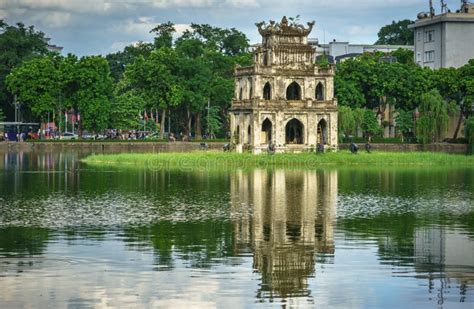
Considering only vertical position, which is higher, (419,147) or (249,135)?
(249,135)

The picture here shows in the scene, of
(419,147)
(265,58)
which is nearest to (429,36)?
(419,147)

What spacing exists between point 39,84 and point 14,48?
95.2ft

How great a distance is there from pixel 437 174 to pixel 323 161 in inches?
698

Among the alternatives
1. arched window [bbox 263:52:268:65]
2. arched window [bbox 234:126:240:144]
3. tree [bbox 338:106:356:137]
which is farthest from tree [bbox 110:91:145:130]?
arched window [bbox 263:52:268:65]

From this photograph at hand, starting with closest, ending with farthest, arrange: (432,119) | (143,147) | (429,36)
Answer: (432,119), (143,147), (429,36)

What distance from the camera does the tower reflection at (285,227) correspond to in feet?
101

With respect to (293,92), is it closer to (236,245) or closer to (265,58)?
(265,58)

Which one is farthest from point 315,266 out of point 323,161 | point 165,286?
point 323,161

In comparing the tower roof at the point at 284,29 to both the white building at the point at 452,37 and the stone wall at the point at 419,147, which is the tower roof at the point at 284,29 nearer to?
the stone wall at the point at 419,147

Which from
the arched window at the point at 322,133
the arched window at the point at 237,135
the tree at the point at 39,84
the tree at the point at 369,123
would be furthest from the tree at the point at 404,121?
the tree at the point at 39,84

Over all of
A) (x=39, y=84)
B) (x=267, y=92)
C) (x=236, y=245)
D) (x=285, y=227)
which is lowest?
(x=236, y=245)

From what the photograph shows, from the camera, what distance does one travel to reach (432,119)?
120 meters

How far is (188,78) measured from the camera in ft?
481

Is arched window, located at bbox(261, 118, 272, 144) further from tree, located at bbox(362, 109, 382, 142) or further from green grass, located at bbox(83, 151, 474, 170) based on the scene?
tree, located at bbox(362, 109, 382, 142)
